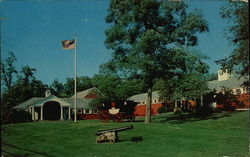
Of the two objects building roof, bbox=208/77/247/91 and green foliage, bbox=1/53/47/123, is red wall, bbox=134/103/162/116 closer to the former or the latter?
building roof, bbox=208/77/247/91

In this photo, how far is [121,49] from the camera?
79.7 ft

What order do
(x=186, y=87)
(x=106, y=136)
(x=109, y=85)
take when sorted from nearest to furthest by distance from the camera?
(x=106, y=136) < (x=109, y=85) < (x=186, y=87)

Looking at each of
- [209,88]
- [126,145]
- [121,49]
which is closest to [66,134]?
[126,145]

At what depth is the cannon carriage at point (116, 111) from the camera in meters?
22.5

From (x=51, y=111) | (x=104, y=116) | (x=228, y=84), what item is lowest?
(x=104, y=116)

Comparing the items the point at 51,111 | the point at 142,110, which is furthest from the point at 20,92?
the point at 142,110

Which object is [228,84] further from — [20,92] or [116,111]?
[20,92]

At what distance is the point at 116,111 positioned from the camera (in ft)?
78.6

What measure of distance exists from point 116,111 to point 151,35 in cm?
601

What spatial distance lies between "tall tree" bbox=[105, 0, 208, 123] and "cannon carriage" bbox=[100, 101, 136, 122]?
238cm

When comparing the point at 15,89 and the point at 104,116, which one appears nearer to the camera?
the point at 15,89

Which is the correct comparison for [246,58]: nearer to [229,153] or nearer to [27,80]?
[229,153]

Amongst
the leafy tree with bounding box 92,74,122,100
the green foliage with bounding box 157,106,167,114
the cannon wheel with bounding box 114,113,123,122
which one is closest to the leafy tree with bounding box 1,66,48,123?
the leafy tree with bounding box 92,74,122,100

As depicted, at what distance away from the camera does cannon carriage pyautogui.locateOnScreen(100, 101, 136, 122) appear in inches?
886
